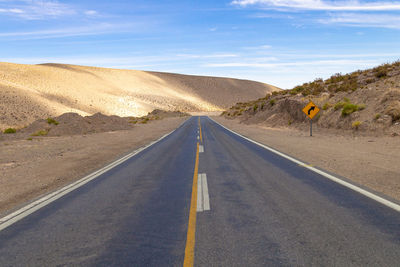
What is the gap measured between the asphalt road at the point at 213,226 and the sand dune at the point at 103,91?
3987cm

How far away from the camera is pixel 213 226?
469cm

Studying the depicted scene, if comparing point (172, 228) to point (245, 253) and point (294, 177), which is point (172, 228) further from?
point (294, 177)

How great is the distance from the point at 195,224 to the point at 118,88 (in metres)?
116

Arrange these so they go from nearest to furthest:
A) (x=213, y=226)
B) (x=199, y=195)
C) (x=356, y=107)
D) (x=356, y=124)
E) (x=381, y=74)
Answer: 1. (x=213, y=226)
2. (x=199, y=195)
3. (x=356, y=124)
4. (x=356, y=107)
5. (x=381, y=74)

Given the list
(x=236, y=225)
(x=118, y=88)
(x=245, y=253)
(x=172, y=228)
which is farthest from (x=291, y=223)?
(x=118, y=88)

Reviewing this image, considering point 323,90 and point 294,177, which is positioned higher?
point 323,90

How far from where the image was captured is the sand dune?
2077 inches

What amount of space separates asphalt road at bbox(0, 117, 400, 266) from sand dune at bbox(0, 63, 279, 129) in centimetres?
3987

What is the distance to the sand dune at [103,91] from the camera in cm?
5275

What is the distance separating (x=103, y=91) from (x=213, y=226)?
10445cm

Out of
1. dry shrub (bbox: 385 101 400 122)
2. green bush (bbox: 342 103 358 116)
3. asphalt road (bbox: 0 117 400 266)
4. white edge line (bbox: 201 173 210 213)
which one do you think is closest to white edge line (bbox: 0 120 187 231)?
asphalt road (bbox: 0 117 400 266)

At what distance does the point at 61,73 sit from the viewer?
107 m

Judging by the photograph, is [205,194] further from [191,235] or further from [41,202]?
[41,202]

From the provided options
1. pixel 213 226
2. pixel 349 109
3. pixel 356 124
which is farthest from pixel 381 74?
pixel 213 226
